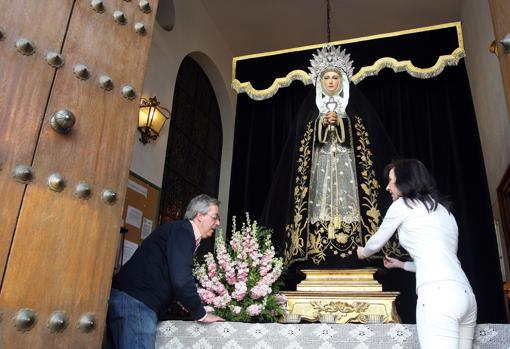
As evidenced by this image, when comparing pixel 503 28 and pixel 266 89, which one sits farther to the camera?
pixel 266 89

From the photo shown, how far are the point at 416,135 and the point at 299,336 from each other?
363 centimetres

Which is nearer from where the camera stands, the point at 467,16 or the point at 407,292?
the point at 407,292

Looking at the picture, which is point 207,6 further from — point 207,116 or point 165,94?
point 165,94

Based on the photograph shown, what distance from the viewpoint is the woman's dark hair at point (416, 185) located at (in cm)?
151

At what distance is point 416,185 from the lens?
155 centimetres

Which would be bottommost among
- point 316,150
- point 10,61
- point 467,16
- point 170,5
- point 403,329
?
point 403,329

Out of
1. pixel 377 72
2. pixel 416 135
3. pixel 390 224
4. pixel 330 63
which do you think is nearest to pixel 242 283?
pixel 390 224

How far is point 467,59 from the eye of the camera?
473cm

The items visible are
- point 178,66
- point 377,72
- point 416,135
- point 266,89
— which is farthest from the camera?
point 416,135

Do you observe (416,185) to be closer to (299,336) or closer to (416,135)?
(299,336)

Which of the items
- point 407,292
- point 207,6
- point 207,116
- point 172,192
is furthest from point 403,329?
point 207,6

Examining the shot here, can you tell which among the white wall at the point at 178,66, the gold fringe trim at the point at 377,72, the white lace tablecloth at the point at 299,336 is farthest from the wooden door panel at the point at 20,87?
the gold fringe trim at the point at 377,72

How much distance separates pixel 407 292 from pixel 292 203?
144 centimetres

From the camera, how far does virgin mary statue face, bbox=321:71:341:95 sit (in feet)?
9.31
